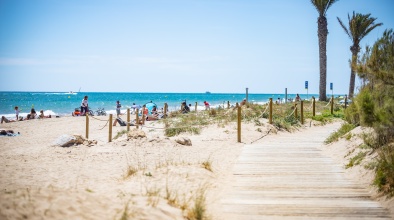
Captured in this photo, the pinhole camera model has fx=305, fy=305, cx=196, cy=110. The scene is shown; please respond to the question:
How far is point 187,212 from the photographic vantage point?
425 centimetres

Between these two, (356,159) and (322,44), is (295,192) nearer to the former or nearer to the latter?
(356,159)

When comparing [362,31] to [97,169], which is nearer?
[97,169]

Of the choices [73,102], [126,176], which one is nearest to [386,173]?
[126,176]

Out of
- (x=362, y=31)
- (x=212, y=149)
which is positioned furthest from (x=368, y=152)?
(x=362, y=31)

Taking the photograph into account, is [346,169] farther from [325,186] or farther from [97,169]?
[97,169]

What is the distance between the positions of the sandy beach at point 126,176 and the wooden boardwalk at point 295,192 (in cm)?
27

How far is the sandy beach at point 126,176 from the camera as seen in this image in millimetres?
3660

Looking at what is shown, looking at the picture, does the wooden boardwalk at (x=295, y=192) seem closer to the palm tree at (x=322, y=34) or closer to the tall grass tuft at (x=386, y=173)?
the tall grass tuft at (x=386, y=173)

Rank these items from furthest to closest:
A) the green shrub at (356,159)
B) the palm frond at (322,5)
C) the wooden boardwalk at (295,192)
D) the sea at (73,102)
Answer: the sea at (73,102), the palm frond at (322,5), the green shrub at (356,159), the wooden boardwalk at (295,192)

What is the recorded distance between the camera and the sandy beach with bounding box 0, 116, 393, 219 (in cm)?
366

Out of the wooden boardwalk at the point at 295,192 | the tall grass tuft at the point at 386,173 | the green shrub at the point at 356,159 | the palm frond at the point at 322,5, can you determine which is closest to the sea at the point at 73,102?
the palm frond at the point at 322,5

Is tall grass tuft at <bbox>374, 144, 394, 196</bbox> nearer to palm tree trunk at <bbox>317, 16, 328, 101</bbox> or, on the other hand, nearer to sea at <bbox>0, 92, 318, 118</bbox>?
sea at <bbox>0, 92, 318, 118</bbox>

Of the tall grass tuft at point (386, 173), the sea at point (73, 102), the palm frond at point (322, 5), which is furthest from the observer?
the sea at point (73, 102)

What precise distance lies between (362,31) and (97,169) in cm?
2443
